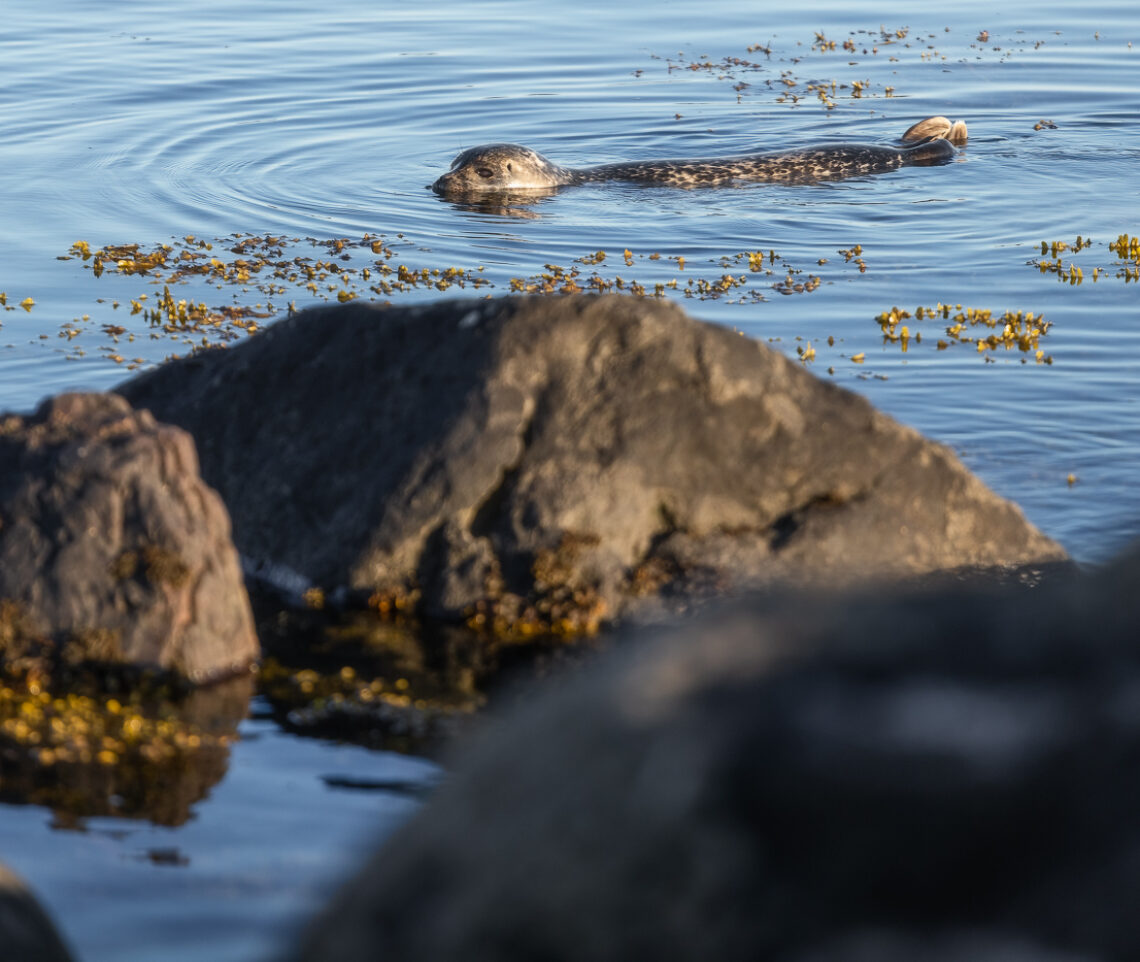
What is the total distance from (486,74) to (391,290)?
13.0 m

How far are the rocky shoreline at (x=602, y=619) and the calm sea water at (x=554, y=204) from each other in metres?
1.01

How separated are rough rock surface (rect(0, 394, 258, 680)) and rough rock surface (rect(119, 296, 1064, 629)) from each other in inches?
36.2

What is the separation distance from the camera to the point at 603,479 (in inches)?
272

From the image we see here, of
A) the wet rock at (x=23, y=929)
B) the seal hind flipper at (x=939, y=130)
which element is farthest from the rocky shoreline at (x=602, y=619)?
the seal hind flipper at (x=939, y=130)

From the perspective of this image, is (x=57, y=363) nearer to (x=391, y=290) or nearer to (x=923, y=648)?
(x=391, y=290)

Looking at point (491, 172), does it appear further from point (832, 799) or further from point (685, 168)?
point (832, 799)

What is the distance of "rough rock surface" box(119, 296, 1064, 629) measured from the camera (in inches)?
271

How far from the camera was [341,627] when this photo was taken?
6.88 metres

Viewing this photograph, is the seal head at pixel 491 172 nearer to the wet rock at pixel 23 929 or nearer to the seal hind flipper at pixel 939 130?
the seal hind flipper at pixel 939 130

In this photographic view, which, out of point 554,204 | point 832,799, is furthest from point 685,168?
point 832,799

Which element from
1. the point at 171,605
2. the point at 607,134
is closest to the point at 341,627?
the point at 171,605

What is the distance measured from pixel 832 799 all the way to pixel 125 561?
4.69 metres

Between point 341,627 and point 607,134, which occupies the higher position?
point 607,134

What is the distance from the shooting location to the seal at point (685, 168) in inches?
717
